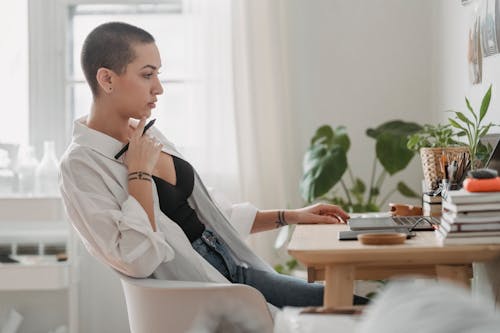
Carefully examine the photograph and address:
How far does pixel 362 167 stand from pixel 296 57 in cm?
59

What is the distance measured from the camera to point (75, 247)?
12.8 ft

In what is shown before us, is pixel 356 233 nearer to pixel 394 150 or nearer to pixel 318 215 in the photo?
pixel 318 215

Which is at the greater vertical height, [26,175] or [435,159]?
[435,159]

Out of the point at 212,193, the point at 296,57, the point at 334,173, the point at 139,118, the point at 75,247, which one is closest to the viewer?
the point at 139,118

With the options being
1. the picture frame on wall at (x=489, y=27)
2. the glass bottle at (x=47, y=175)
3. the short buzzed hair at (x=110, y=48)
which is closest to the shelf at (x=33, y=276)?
the glass bottle at (x=47, y=175)

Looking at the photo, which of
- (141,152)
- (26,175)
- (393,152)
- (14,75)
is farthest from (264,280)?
(14,75)

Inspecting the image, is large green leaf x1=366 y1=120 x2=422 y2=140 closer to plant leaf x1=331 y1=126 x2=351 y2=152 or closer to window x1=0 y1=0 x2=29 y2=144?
plant leaf x1=331 y1=126 x2=351 y2=152

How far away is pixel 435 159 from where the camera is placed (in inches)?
101

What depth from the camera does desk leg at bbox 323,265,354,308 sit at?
75.7 inches

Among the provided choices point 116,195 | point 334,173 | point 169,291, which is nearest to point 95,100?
point 116,195

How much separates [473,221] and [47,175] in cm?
242

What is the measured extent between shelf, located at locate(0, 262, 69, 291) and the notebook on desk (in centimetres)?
184

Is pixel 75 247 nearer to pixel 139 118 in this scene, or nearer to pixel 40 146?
pixel 40 146

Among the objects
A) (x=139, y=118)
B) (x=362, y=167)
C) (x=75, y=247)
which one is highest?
(x=139, y=118)
